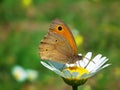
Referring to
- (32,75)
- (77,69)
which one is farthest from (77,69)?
(32,75)

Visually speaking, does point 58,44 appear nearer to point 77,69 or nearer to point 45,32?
point 77,69

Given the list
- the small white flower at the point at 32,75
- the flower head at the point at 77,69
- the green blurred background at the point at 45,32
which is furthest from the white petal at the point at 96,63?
the small white flower at the point at 32,75

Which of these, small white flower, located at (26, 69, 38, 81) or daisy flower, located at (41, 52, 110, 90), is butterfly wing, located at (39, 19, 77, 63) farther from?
small white flower, located at (26, 69, 38, 81)

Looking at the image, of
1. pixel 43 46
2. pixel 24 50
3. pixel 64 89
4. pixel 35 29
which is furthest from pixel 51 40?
pixel 35 29

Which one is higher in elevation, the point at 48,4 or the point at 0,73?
the point at 48,4

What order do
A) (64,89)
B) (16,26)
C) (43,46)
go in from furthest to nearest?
1. (16,26)
2. (64,89)
3. (43,46)

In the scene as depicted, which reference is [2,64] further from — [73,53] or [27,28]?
[73,53]

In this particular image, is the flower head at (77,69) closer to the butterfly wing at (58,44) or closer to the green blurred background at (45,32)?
the butterfly wing at (58,44)
